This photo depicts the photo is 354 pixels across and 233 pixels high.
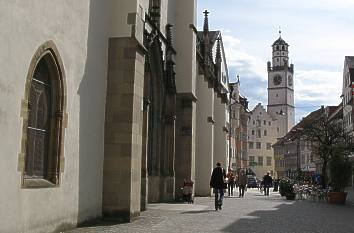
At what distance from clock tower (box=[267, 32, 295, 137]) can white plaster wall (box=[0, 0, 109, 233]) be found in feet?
418

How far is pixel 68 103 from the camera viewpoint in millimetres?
11734

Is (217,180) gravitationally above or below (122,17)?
below

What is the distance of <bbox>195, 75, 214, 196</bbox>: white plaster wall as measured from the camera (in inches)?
1217

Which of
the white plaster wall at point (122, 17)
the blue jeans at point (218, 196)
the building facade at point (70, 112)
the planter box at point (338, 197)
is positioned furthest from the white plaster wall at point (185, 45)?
the white plaster wall at point (122, 17)

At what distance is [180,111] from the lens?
82.2ft

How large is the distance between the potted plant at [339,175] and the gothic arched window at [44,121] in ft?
56.7

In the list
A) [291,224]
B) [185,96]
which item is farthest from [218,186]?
[185,96]

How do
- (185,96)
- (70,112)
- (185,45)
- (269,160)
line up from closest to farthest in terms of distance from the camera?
(70,112)
(185,96)
(185,45)
(269,160)

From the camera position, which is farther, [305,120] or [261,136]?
[261,136]

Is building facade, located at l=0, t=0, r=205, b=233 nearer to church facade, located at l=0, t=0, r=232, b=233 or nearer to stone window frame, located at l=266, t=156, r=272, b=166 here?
church facade, located at l=0, t=0, r=232, b=233

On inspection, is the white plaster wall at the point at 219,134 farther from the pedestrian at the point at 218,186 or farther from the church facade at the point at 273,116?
the church facade at the point at 273,116

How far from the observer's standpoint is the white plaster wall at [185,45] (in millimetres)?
25047

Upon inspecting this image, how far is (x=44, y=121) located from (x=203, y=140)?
69.1 feet

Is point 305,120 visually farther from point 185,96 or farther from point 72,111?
point 72,111
